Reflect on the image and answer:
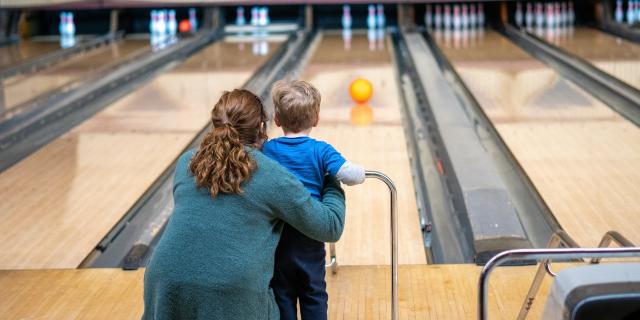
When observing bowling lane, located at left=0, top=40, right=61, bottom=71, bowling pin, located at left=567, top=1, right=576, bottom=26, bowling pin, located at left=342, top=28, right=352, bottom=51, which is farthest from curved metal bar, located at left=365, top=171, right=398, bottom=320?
bowling pin, located at left=567, top=1, right=576, bottom=26

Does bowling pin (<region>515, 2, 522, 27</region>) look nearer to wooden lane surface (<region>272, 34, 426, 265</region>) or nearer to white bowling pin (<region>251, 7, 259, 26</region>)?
wooden lane surface (<region>272, 34, 426, 265</region>)

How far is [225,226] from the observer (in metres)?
1.94

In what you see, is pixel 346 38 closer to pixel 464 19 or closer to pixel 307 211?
pixel 464 19

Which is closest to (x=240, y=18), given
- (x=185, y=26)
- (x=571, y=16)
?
(x=185, y=26)

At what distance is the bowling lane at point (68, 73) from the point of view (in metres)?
6.66

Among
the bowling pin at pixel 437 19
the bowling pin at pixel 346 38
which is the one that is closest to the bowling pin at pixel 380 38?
the bowling pin at pixel 346 38

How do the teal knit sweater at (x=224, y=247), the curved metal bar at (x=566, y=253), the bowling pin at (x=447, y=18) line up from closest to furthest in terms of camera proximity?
1. the curved metal bar at (x=566, y=253)
2. the teal knit sweater at (x=224, y=247)
3. the bowling pin at (x=447, y=18)

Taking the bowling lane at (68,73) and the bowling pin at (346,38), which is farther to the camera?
the bowling pin at (346,38)

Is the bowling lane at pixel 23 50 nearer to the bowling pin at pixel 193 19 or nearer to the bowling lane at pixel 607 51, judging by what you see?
the bowling pin at pixel 193 19

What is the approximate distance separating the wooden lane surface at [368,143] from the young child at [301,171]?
115cm

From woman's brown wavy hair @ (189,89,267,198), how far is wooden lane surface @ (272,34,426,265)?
1.42 m

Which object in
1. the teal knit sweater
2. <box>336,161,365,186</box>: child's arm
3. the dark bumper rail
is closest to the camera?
the teal knit sweater

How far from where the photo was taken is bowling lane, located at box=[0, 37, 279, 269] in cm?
362

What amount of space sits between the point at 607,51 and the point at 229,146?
6.47 metres
